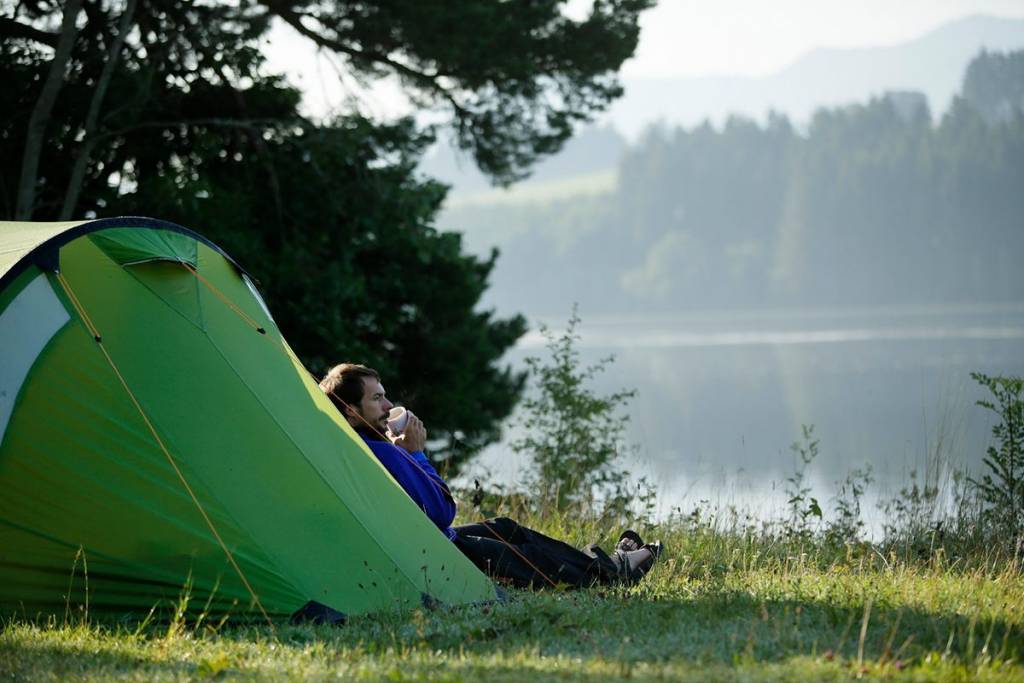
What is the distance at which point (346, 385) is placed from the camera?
5.31 m

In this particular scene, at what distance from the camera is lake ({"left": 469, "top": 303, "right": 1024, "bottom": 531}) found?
30.3 ft

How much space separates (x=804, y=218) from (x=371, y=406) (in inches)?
3203

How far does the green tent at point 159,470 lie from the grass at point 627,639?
18cm


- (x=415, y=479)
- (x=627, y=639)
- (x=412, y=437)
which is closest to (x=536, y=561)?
(x=415, y=479)

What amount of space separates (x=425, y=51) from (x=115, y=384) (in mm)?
8536

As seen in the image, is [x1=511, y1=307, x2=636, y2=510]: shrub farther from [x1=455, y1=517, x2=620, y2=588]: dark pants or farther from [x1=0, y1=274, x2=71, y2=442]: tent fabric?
[x1=0, y1=274, x2=71, y2=442]: tent fabric

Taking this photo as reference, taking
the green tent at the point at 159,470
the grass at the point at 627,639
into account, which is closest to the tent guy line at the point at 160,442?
the green tent at the point at 159,470

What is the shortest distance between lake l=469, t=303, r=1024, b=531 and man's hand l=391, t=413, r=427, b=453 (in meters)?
2.92

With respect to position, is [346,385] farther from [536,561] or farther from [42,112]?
[42,112]

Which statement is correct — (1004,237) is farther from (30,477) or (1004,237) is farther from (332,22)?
(30,477)

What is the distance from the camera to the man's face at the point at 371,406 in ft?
17.3

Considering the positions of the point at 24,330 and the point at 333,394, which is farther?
the point at 333,394

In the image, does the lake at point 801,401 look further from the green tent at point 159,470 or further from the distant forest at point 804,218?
the distant forest at point 804,218

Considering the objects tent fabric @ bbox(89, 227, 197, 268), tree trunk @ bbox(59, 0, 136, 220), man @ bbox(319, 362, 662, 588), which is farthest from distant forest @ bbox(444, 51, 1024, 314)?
tent fabric @ bbox(89, 227, 197, 268)
